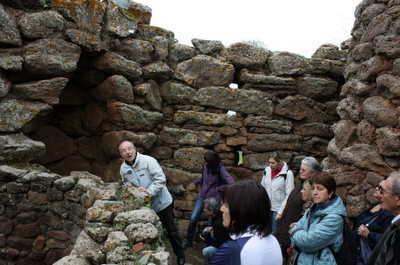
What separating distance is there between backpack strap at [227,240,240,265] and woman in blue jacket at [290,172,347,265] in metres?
1.46

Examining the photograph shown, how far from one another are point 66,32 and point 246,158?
12.5 feet

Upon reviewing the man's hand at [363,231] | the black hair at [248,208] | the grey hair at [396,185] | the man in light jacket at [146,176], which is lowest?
the man in light jacket at [146,176]

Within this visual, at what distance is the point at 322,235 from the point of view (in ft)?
9.85

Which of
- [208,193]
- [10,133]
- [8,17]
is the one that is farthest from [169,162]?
[8,17]

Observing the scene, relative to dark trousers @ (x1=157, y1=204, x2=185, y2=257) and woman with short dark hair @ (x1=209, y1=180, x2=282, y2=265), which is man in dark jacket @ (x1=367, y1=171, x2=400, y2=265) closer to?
woman with short dark hair @ (x1=209, y1=180, x2=282, y2=265)

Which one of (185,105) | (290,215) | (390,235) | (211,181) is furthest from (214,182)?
(390,235)

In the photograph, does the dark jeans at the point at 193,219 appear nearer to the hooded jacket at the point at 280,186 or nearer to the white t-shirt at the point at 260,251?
the hooded jacket at the point at 280,186

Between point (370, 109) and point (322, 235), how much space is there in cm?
222

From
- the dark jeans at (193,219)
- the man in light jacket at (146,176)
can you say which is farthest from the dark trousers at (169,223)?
the dark jeans at (193,219)

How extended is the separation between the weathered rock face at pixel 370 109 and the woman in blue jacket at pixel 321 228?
1.44 metres

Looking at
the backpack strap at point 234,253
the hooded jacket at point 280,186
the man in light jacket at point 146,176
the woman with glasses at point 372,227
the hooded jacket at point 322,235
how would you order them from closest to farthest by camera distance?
the backpack strap at point 234,253 → the hooded jacket at point 322,235 → the woman with glasses at point 372,227 → the man in light jacket at point 146,176 → the hooded jacket at point 280,186

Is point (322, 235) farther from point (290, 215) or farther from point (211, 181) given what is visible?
point (211, 181)

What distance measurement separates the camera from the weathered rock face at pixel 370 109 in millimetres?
4254

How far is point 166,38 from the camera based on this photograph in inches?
267
